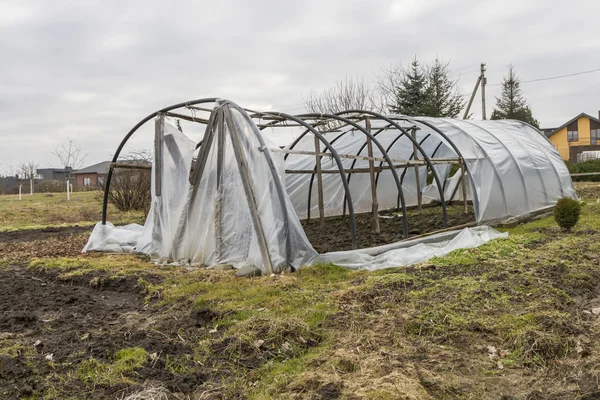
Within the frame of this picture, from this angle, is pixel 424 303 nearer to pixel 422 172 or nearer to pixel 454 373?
pixel 454 373

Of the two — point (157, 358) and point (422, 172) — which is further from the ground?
point (422, 172)

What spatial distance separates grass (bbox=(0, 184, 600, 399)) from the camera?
3.43 meters

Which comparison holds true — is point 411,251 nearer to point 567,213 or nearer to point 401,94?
point 567,213

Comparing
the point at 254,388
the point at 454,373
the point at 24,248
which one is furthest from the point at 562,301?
the point at 24,248

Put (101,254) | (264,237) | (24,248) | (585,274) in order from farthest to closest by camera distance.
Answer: (24,248) → (101,254) → (264,237) → (585,274)

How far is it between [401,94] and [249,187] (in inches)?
828

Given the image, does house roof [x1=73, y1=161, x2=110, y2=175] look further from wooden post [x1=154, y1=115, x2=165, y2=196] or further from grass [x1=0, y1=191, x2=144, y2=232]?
wooden post [x1=154, y1=115, x2=165, y2=196]

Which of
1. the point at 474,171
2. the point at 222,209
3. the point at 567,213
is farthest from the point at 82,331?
the point at 474,171

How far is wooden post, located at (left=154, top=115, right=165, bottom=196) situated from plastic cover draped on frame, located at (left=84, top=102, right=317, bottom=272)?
27 millimetres

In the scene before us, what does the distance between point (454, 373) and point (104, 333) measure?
122 inches

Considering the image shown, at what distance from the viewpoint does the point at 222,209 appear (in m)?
8.21

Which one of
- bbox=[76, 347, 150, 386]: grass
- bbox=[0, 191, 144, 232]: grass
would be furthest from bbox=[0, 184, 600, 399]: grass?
bbox=[0, 191, 144, 232]: grass

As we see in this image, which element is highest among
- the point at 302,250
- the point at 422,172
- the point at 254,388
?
the point at 422,172

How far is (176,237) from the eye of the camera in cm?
881
